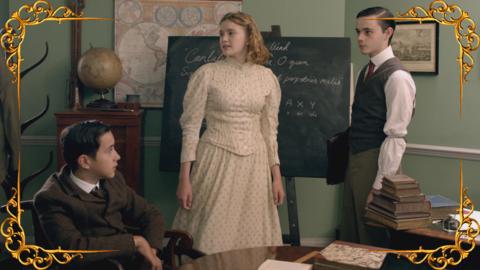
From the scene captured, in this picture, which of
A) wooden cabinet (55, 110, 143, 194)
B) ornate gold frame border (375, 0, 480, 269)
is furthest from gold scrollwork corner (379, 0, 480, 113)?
wooden cabinet (55, 110, 143, 194)

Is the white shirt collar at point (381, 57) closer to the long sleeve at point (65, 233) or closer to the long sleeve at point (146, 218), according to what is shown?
the long sleeve at point (146, 218)

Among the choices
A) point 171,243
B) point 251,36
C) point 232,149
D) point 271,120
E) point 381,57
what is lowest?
point 171,243

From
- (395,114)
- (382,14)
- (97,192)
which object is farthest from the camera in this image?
(382,14)

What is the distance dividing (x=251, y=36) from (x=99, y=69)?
1033 millimetres

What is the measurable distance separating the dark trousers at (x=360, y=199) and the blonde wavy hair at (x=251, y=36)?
0.55 metres

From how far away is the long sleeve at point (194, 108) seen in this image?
2385 mm

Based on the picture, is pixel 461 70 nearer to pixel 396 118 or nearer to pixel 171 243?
pixel 396 118

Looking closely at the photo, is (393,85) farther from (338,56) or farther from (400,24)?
(338,56)

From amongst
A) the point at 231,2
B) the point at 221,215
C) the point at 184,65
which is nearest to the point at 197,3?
the point at 231,2

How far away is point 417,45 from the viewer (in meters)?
3.04

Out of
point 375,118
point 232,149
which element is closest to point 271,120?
point 232,149

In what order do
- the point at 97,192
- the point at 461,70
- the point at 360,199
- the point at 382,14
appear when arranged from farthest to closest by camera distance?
1. the point at 360,199
2. the point at 382,14
3. the point at 97,192
4. the point at 461,70

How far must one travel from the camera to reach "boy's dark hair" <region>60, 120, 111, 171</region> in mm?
1762

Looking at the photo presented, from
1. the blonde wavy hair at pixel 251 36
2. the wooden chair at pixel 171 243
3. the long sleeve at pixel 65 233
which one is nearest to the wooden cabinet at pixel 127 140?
the blonde wavy hair at pixel 251 36
